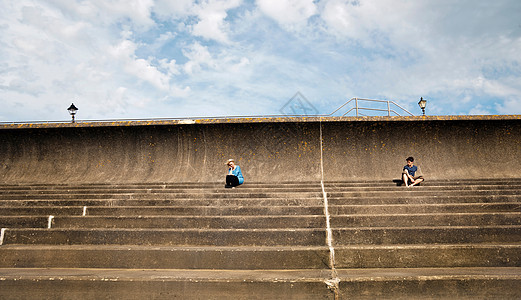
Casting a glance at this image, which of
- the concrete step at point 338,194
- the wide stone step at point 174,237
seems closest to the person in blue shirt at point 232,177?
the concrete step at point 338,194

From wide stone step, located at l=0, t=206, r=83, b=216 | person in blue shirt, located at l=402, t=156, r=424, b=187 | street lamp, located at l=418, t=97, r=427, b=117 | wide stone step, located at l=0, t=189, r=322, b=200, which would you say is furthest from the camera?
street lamp, located at l=418, t=97, r=427, b=117

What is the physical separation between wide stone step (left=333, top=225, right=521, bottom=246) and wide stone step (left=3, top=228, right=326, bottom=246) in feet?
1.43

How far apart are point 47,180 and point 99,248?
18.7 feet

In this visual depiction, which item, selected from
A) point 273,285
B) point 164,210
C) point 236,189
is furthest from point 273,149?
point 273,285

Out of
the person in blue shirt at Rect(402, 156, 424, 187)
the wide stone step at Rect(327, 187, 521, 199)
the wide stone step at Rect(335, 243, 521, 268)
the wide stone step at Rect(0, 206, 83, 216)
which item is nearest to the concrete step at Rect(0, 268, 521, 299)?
the wide stone step at Rect(335, 243, 521, 268)

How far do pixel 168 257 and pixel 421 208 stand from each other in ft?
11.3

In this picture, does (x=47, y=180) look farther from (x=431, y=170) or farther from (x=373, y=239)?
(x=431, y=170)

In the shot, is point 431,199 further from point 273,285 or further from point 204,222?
point 204,222

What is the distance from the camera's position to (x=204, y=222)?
4316 mm

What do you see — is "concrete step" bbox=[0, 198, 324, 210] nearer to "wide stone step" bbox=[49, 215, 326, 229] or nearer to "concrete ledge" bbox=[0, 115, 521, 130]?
"wide stone step" bbox=[49, 215, 326, 229]

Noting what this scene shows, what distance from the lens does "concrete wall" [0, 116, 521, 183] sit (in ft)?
25.7

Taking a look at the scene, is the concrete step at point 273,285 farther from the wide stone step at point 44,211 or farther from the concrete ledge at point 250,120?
the concrete ledge at point 250,120

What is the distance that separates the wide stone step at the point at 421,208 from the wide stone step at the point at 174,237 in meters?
0.97

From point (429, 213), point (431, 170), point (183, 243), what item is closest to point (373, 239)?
point (429, 213)
